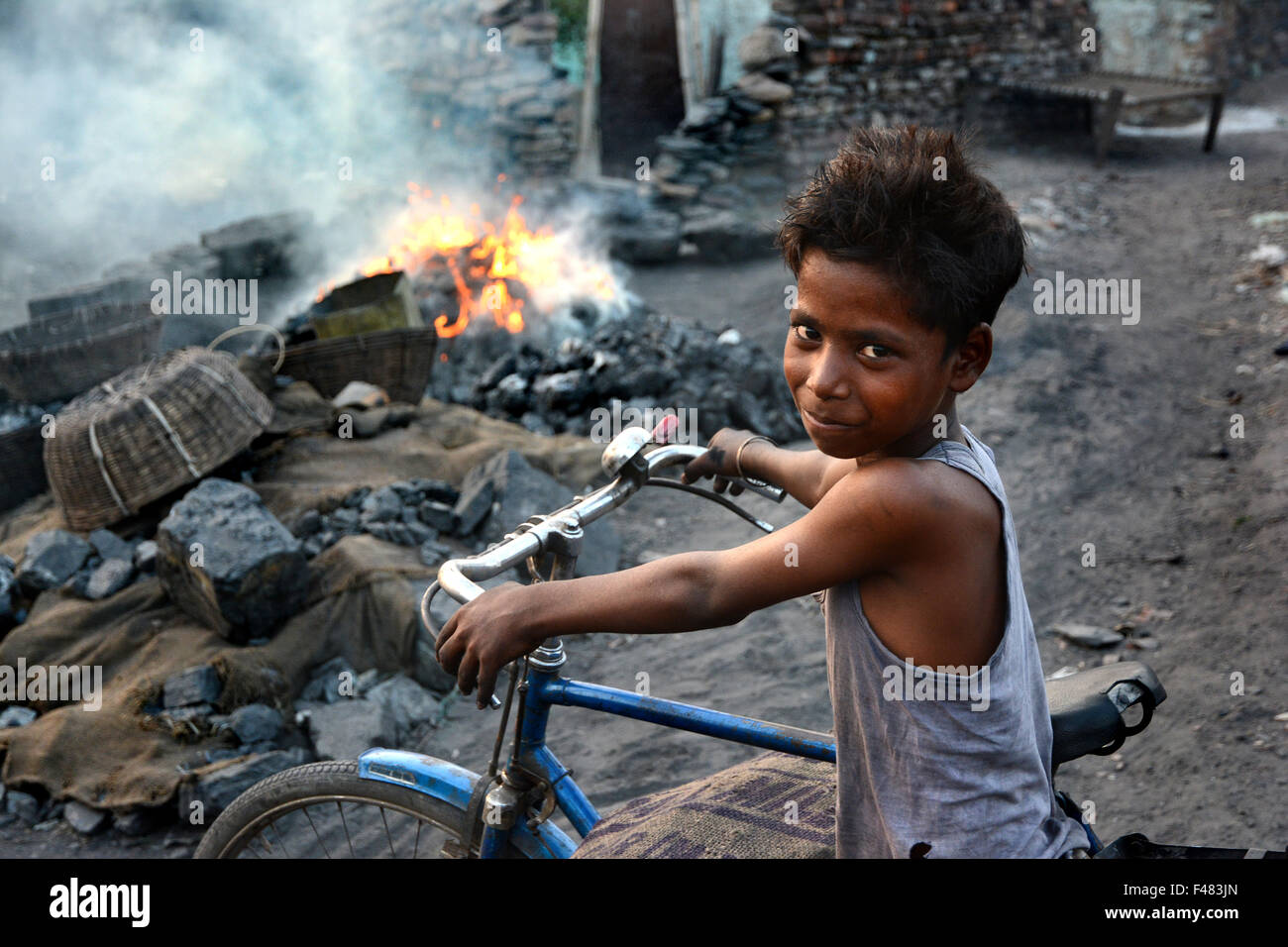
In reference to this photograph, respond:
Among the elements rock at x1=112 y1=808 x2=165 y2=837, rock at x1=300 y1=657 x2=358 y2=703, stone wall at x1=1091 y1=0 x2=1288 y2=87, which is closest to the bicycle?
rock at x1=112 y1=808 x2=165 y2=837

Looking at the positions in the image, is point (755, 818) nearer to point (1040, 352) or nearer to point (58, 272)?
point (1040, 352)

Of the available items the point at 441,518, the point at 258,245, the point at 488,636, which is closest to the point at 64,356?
the point at 441,518

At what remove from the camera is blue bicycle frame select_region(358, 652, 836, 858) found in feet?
5.69

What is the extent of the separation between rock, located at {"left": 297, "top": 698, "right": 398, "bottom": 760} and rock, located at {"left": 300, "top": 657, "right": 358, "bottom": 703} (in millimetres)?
63

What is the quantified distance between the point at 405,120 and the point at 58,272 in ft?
14.3

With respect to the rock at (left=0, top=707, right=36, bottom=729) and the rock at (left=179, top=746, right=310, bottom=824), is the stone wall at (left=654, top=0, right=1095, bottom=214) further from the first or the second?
the rock at (left=179, top=746, right=310, bottom=824)

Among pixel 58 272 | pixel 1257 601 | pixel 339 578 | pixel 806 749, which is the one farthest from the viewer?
pixel 58 272

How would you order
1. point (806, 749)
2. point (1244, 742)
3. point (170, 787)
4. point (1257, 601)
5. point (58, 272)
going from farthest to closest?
point (58, 272)
point (1257, 601)
point (170, 787)
point (1244, 742)
point (806, 749)

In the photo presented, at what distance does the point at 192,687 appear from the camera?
3916mm

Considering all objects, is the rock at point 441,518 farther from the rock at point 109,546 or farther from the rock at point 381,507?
the rock at point 109,546

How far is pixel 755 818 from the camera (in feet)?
5.84

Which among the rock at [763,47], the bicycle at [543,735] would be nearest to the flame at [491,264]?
the rock at [763,47]

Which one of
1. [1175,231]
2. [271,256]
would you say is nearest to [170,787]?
[271,256]

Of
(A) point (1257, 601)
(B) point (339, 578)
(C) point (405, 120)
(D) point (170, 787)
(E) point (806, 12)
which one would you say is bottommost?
(D) point (170, 787)
